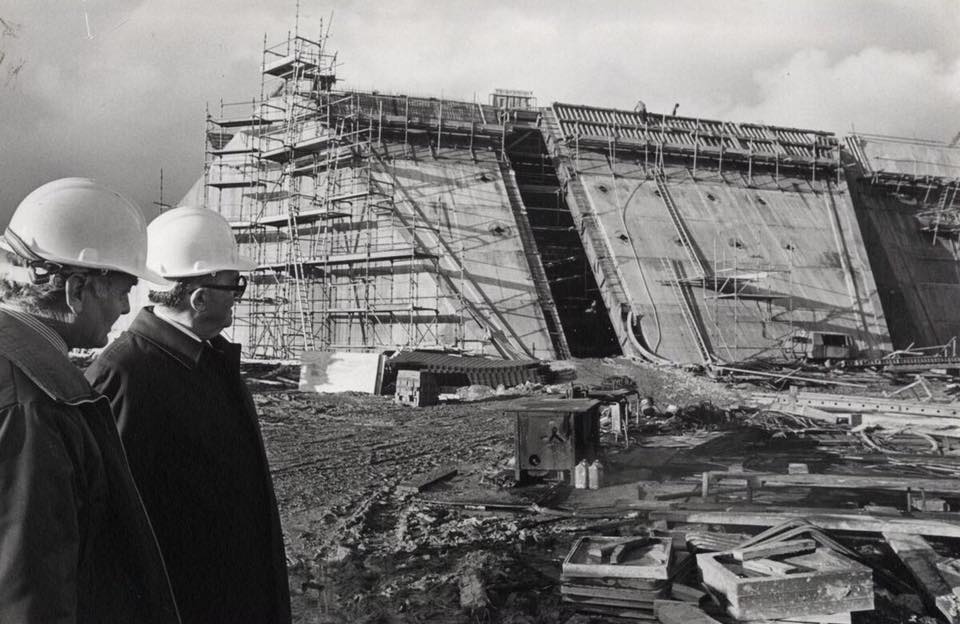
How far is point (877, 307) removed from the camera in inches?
1108

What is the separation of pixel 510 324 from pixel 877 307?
13952 millimetres

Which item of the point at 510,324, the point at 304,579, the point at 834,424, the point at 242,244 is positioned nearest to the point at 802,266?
the point at 510,324

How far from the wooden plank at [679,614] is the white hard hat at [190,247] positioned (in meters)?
3.10

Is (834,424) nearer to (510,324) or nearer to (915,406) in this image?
(915,406)

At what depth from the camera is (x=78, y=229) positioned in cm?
224

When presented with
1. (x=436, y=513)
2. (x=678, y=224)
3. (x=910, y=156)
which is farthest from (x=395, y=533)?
(x=910, y=156)

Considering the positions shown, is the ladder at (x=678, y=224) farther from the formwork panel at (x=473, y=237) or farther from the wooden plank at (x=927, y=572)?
the wooden plank at (x=927, y=572)

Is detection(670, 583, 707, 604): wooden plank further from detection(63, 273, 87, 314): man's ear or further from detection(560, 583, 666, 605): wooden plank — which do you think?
detection(63, 273, 87, 314): man's ear

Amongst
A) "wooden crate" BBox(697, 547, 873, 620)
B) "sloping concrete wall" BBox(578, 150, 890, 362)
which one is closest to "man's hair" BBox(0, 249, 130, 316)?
"wooden crate" BBox(697, 547, 873, 620)

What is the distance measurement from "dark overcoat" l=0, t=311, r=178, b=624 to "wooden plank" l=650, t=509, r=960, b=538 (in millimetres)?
5033

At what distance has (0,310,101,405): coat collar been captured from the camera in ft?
6.05

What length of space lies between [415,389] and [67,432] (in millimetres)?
15986

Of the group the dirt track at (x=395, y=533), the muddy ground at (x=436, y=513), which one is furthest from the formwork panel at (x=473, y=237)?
the dirt track at (x=395, y=533)

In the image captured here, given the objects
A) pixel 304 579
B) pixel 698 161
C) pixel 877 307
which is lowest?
pixel 304 579
